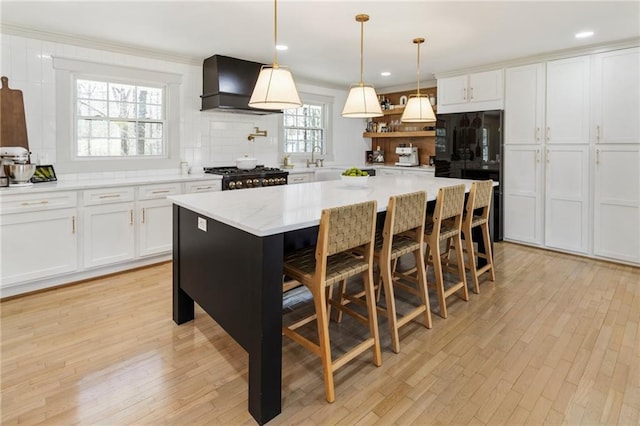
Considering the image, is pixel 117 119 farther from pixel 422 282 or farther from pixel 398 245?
pixel 422 282

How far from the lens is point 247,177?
4762 millimetres

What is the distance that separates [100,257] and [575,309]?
13.8 ft

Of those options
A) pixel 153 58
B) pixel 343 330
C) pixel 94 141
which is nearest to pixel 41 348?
pixel 343 330

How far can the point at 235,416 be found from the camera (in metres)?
1.82

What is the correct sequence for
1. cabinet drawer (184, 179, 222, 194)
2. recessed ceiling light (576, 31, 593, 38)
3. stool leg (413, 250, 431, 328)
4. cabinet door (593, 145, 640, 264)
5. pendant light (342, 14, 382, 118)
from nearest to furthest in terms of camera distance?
stool leg (413, 250, 431, 328) < pendant light (342, 14, 382, 118) < recessed ceiling light (576, 31, 593, 38) < cabinet door (593, 145, 640, 264) < cabinet drawer (184, 179, 222, 194)

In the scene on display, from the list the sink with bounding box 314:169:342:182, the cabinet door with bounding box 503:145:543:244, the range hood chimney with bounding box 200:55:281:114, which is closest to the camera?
the range hood chimney with bounding box 200:55:281:114

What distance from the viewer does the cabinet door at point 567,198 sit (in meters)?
4.40

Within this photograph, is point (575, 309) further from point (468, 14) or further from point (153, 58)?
point (153, 58)

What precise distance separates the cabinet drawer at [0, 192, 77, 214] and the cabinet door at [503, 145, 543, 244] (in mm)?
4972

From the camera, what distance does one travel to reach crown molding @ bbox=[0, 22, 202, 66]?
3508mm

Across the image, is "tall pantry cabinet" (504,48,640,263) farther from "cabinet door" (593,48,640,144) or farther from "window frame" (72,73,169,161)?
"window frame" (72,73,169,161)

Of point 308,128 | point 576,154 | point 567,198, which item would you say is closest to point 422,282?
point 567,198

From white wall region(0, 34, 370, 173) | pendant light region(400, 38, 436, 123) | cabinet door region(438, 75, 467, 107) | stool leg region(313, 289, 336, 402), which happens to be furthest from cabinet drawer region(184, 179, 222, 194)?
cabinet door region(438, 75, 467, 107)

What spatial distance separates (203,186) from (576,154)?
4.32m
